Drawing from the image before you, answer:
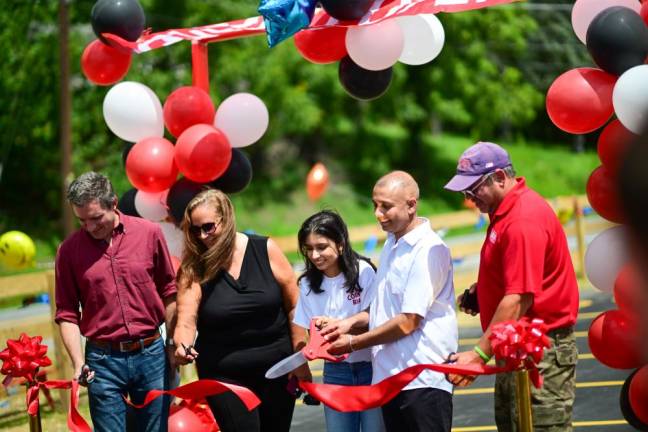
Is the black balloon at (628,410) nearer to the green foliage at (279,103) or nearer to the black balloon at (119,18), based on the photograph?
the black balloon at (119,18)

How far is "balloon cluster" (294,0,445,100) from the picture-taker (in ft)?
20.7

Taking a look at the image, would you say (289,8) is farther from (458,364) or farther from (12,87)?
(12,87)

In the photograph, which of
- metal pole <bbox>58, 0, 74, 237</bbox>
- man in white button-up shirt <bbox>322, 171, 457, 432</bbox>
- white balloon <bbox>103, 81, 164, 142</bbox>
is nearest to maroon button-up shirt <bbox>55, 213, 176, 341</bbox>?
man in white button-up shirt <bbox>322, 171, 457, 432</bbox>

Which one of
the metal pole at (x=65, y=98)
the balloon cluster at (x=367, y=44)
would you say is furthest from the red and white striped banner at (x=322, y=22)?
the metal pole at (x=65, y=98)

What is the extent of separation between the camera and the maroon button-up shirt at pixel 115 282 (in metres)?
5.33

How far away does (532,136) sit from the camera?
1774 inches

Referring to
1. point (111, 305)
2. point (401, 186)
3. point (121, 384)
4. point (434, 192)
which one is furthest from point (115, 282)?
point (434, 192)

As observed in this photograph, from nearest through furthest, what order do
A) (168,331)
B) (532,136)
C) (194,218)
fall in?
(194,218) < (168,331) < (532,136)

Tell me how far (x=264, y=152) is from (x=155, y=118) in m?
25.0

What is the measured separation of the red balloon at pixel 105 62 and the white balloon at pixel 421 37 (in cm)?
208

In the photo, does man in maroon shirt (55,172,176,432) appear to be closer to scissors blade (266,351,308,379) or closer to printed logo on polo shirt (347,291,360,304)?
scissors blade (266,351,308,379)

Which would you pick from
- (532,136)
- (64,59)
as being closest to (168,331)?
(64,59)

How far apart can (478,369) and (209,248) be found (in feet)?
4.98

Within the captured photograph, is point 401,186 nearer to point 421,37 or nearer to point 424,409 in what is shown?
point 424,409
